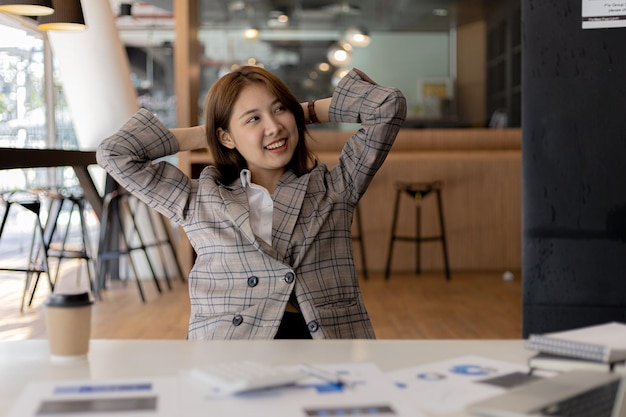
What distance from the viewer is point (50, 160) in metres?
3.77

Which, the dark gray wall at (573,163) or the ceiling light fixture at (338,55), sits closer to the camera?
the dark gray wall at (573,163)

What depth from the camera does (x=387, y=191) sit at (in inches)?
270

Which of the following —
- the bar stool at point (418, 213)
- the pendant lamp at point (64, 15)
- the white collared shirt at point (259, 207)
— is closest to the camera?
the white collared shirt at point (259, 207)

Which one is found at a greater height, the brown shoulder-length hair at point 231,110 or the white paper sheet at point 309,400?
the brown shoulder-length hair at point 231,110

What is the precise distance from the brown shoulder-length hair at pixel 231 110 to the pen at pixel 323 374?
3.00 feet

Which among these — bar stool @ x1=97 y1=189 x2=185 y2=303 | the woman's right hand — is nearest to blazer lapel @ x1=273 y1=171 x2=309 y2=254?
the woman's right hand

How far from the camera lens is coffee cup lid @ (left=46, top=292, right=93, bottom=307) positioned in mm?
1312

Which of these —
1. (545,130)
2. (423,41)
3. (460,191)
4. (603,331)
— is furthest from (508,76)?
(603,331)

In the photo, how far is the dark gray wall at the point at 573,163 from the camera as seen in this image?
8.32 feet

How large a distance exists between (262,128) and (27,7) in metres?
2.07

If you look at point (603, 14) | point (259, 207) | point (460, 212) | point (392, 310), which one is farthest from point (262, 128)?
point (460, 212)

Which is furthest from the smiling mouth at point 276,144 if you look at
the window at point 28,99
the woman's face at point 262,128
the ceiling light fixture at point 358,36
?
the ceiling light fixture at point 358,36

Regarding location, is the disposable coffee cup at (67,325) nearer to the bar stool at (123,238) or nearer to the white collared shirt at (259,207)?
the white collared shirt at (259,207)

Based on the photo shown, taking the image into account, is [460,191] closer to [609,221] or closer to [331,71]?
[331,71]
